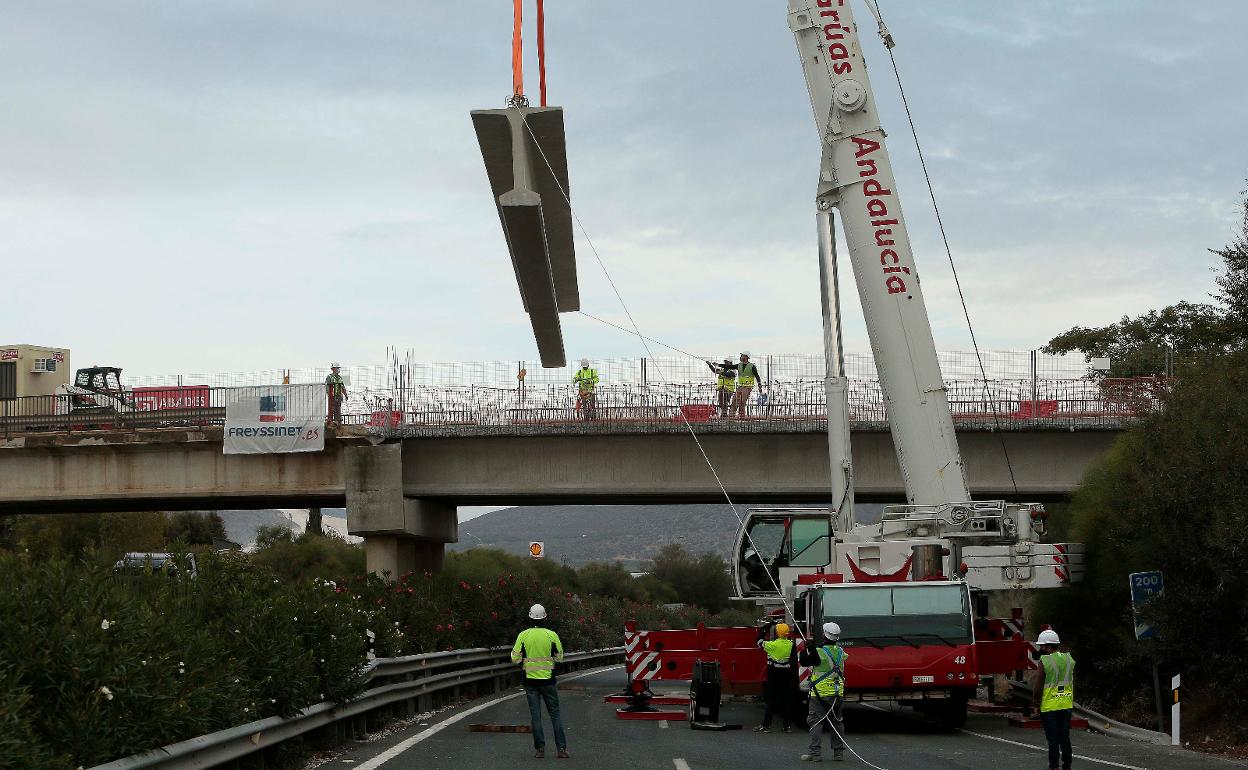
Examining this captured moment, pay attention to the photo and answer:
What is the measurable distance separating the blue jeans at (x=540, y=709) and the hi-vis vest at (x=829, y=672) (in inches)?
126

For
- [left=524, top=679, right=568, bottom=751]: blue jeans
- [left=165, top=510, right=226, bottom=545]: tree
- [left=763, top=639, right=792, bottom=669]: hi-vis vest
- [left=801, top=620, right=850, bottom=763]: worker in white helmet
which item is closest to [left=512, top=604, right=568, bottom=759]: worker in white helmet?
[left=524, top=679, right=568, bottom=751]: blue jeans

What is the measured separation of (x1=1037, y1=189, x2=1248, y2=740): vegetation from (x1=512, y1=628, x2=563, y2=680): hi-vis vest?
30.0ft

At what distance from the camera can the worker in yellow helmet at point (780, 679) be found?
20.6 metres

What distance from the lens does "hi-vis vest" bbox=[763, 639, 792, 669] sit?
2055cm

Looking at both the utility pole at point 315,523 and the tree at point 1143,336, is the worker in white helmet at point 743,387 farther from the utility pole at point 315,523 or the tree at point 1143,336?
the utility pole at point 315,523

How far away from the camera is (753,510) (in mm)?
25500

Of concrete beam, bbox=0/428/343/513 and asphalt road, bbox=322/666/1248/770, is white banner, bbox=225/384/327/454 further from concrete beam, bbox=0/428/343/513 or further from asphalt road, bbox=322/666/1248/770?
asphalt road, bbox=322/666/1248/770

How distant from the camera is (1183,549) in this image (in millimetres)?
20391

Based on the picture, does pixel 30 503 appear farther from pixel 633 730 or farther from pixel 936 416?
pixel 936 416

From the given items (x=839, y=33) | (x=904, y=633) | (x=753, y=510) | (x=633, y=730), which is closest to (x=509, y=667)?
(x=753, y=510)

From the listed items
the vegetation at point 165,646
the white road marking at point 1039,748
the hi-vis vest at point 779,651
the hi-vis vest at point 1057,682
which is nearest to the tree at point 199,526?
the vegetation at point 165,646

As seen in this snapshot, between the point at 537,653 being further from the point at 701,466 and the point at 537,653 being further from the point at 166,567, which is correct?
the point at 701,466

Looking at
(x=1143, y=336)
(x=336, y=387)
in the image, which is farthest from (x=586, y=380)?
(x=1143, y=336)

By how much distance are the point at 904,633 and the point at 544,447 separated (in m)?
17.6
